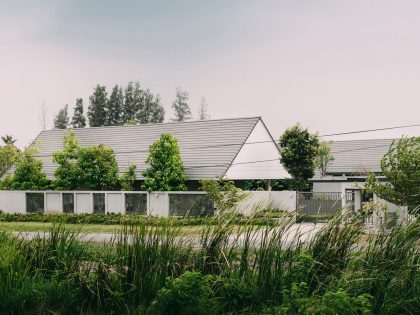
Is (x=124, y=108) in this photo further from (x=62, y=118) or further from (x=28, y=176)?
(x=28, y=176)

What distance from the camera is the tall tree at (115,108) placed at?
7681 cm

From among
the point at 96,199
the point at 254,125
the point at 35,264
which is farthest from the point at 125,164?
the point at 35,264

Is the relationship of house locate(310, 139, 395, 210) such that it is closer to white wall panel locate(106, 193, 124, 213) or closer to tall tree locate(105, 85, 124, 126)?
white wall panel locate(106, 193, 124, 213)

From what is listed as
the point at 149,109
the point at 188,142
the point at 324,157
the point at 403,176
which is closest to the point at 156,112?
the point at 149,109

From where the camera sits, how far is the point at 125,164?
36.3 meters

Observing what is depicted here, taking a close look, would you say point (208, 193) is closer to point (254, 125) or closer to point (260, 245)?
point (254, 125)

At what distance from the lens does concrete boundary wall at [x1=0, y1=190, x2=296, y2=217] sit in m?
28.9

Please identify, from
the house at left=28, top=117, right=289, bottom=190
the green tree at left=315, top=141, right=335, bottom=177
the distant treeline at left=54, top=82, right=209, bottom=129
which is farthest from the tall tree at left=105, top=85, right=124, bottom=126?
the house at left=28, top=117, right=289, bottom=190

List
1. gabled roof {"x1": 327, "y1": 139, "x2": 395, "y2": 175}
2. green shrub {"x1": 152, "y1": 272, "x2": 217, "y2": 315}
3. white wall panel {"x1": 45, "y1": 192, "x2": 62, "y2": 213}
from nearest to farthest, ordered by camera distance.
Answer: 1. green shrub {"x1": 152, "y1": 272, "x2": 217, "y2": 315}
2. white wall panel {"x1": 45, "y1": 192, "x2": 62, "y2": 213}
3. gabled roof {"x1": 327, "y1": 139, "x2": 395, "y2": 175}

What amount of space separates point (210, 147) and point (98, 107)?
44.1 meters

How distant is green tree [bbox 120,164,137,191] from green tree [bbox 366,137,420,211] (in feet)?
51.9

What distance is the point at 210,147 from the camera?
116 ft

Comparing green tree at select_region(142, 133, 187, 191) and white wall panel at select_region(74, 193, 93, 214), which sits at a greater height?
green tree at select_region(142, 133, 187, 191)

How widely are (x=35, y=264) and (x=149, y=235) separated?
168 centimetres
